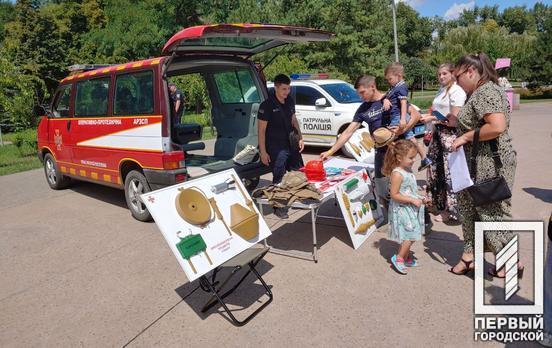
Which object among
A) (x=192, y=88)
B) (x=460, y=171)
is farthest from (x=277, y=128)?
(x=192, y=88)

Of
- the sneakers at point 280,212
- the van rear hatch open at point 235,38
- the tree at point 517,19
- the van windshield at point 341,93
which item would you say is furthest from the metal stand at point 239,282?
the tree at point 517,19

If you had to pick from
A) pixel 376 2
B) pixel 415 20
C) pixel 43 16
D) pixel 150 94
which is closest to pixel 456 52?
pixel 376 2

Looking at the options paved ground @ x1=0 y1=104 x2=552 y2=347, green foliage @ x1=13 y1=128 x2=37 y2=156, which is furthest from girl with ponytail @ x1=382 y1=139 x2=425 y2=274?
green foliage @ x1=13 y1=128 x2=37 y2=156

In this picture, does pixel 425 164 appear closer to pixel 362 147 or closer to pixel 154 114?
pixel 362 147

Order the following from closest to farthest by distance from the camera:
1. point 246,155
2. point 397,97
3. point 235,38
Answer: point 397,97, point 235,38, point 246,155

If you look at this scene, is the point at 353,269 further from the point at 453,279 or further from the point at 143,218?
the point at 143,218

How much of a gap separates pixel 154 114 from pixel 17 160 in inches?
399

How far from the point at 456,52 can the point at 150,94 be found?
126ft

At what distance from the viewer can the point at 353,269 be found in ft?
13.5

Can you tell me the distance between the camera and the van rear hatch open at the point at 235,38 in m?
4.61

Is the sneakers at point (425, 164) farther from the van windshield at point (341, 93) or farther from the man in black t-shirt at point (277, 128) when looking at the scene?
the van windshield at point (341, 93)

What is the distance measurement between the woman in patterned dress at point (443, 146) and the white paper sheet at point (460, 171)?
1.58 m

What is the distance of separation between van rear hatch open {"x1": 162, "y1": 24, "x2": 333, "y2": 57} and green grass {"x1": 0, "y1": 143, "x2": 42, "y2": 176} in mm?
8236

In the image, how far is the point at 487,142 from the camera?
335 centimetres
